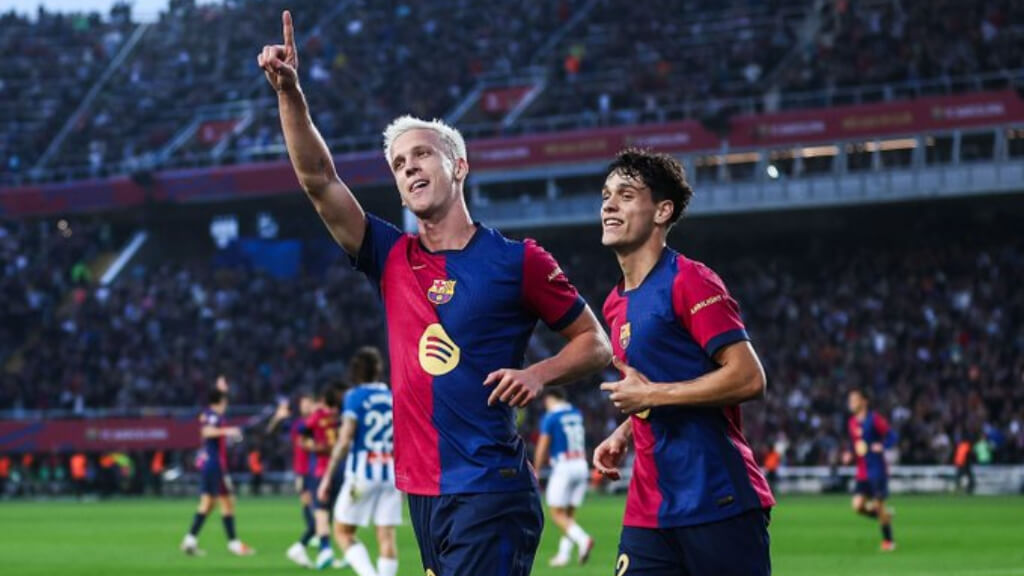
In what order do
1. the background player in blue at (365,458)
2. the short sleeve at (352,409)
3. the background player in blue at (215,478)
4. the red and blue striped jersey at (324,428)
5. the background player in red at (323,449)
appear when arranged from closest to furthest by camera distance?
the background player in blue at (365,458), the short sleeve at (352,409), the background player in red at (323,449), the red and blue striped jersey at (324,428), the background player in blue at (215,478)

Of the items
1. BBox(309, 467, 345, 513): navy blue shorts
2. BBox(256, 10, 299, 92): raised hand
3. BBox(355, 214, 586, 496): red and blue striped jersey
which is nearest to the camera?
BBox(256, 10, 299, 92): raised hand

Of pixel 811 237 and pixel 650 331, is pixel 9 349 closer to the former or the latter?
pixel 811 237

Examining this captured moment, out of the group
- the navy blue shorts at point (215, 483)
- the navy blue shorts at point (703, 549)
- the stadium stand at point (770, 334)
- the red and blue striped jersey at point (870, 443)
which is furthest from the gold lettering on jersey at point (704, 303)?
the stadium stand at point (770, 334)

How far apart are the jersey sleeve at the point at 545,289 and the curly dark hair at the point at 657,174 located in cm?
57

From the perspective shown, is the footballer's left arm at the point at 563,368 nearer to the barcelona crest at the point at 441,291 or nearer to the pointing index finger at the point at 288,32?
the barcelona crest at the point at 441,291

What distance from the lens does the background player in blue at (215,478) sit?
81.8 ft

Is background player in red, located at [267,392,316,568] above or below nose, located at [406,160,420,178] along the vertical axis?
below

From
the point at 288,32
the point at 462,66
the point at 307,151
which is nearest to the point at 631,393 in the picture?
the point at 307,151

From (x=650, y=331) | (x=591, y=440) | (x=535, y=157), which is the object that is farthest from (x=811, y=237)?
(x=650, y=331)

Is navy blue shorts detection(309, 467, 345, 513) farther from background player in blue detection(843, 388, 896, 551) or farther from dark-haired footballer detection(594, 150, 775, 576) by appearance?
dark-haired footballer detection(594, 150, 775, 576)

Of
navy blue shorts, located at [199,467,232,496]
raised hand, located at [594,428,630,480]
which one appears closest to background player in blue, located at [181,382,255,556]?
navy blue shorts, located at [199,467,232,496]

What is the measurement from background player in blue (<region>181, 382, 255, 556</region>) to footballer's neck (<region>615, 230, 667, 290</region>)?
17698mm

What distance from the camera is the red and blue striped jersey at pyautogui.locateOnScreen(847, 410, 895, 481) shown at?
2494 centimetres

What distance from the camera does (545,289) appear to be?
7508 millimetres
